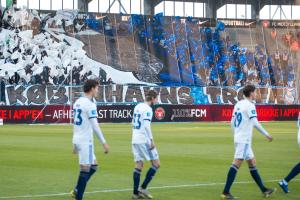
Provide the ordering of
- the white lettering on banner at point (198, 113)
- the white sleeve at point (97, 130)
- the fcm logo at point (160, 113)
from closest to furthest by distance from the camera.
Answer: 1. the white sleeve at point (97, 130)
2. the fcm logo at point (160, 113)
3. the white lettering on banner at point (198, 113)

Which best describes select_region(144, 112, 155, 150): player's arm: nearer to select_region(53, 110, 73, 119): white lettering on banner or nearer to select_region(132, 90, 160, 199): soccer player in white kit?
select_region(132, 90, 160, 199): soccer player in white kit

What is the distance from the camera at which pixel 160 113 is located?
58.1 m

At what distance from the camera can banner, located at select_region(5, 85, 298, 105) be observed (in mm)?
61750

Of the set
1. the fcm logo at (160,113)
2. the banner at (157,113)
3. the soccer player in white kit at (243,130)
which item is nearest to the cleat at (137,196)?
the soccer player in white kit at (243,130)

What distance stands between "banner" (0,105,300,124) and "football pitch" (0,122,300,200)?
70.9 feet

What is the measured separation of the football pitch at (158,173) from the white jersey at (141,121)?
1.23 m

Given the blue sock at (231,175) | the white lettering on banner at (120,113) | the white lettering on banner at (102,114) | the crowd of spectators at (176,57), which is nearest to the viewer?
the blue sock at (231,175)

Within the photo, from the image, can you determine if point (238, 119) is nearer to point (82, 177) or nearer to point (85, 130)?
point (85, 130)

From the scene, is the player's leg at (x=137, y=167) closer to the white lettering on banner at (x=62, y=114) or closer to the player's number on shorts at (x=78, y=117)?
the player's number on shorts at (x=78, y=117)

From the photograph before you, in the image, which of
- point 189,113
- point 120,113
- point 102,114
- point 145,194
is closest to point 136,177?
point 145,194

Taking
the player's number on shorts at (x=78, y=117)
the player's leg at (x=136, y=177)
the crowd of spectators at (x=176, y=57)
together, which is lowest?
the player's leg at (x=136, y=177)

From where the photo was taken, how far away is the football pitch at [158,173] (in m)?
15.8

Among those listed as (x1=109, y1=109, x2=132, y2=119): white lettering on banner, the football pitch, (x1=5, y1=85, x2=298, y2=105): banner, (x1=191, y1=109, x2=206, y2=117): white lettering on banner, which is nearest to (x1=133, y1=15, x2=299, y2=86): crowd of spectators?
(x1=5, y1=85, x2=298, y2=105): banner

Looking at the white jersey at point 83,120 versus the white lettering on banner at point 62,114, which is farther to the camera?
the white lettering on banner at point 62,114
